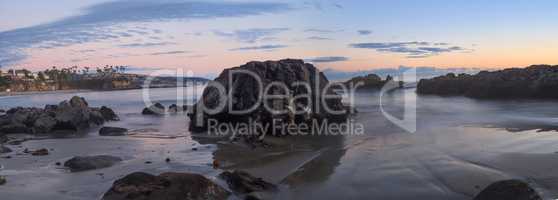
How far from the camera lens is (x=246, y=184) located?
30.4ft

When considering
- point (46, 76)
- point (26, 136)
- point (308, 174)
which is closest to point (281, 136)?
point (308, 174)

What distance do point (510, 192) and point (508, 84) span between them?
101ft

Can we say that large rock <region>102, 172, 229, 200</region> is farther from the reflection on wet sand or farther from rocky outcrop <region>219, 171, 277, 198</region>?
the reflection on wet sand

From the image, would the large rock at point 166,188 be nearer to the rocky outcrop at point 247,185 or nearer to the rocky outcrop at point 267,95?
the rocky outcrop at point 247,185

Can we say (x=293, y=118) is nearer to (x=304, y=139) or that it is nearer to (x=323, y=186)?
(x=304, y=139)

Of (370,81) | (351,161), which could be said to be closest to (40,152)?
(351,161)

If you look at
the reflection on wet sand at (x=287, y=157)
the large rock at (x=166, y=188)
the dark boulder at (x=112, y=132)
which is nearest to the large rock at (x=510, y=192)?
the reflection on wet sand at (x=287, y=157)

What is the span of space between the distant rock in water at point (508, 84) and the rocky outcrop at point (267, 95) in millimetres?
16385

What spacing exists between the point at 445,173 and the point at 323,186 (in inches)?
104

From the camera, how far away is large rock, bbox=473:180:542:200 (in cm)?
731

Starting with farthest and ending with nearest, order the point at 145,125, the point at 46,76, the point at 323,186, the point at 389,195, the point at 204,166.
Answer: the point at 46,76, the point at 145,125, the point at 204,166, the point at 323,186, the point at 389,195

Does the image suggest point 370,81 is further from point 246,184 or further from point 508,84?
point 246,184

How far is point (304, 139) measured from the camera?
1636 centimetres

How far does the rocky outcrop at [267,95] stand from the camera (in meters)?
19.0
